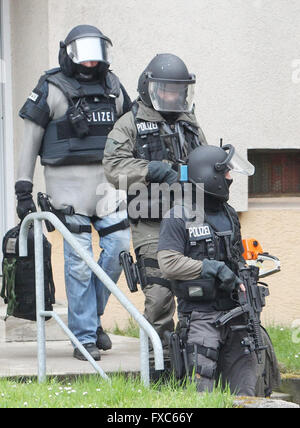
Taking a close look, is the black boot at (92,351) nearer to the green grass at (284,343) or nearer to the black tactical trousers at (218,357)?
the black tactical trousers at (218,357)

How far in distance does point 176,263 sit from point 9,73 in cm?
364

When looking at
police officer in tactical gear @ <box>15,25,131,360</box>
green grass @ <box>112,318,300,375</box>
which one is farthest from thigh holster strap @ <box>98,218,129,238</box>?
green grass @ <box>112,318,300,375</box>

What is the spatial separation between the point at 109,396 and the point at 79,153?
185 centimetres

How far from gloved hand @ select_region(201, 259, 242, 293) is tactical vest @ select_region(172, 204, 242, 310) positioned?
0.06m

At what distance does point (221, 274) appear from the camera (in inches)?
211

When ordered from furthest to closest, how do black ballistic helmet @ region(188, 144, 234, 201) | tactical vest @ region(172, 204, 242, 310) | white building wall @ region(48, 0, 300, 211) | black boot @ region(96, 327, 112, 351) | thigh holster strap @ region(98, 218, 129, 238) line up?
1. white building wall @ region(48, 0, 300, 211)
2. black boot @ region(96, 327, 112, 351)
3. thigh holster strap @ region(98, 218, 129, 238)
4. black ballistic helmet @ region(188, 144, 234, 201)
5. tactical vest @ region(172, 204, 242, 310)

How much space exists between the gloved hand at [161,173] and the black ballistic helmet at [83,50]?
76cm

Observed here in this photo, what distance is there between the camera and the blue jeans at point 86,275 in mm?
6156

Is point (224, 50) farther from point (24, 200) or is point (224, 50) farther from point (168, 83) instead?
point (24, 200)

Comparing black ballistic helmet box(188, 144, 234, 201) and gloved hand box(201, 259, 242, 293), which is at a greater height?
black ballistic helmet box(188, 144, 234, 201)

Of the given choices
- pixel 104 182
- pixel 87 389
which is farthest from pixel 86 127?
pixel 87 389

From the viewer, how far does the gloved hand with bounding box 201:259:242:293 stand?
5359 millimetres

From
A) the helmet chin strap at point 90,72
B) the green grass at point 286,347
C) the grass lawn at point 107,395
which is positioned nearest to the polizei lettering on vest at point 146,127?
the helmet chin strap at point 90,72

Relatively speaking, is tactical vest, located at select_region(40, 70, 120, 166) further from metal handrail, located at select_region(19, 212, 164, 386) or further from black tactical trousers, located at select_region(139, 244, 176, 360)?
black tactical trousers, located at select_region(139, 244, 176, 360)
